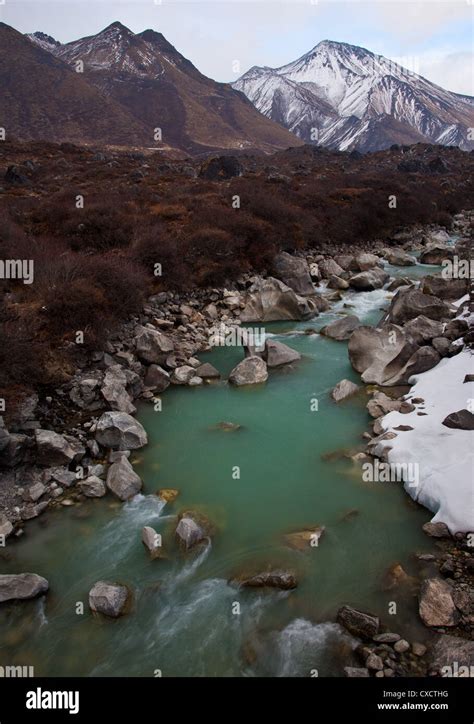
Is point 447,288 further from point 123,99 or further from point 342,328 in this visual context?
point 123,99

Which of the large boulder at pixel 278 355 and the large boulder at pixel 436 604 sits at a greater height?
the large boulder at pixel 278 355

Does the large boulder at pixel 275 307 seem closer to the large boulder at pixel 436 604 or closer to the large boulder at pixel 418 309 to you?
the large boulder at pixel 418 309

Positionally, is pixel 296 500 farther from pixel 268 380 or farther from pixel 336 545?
pixel 268 380

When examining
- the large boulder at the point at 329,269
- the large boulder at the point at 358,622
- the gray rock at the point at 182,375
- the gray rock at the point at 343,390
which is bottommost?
the large boulder at the point at 358,622

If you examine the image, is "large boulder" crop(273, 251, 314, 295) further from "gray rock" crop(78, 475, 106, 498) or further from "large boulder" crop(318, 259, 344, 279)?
"gray rock" crop(78, 475, 106, 498)

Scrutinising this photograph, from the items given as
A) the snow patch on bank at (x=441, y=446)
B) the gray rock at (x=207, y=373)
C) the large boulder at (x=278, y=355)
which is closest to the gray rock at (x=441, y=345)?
the snow patch on bank at (x=441, y=446)
